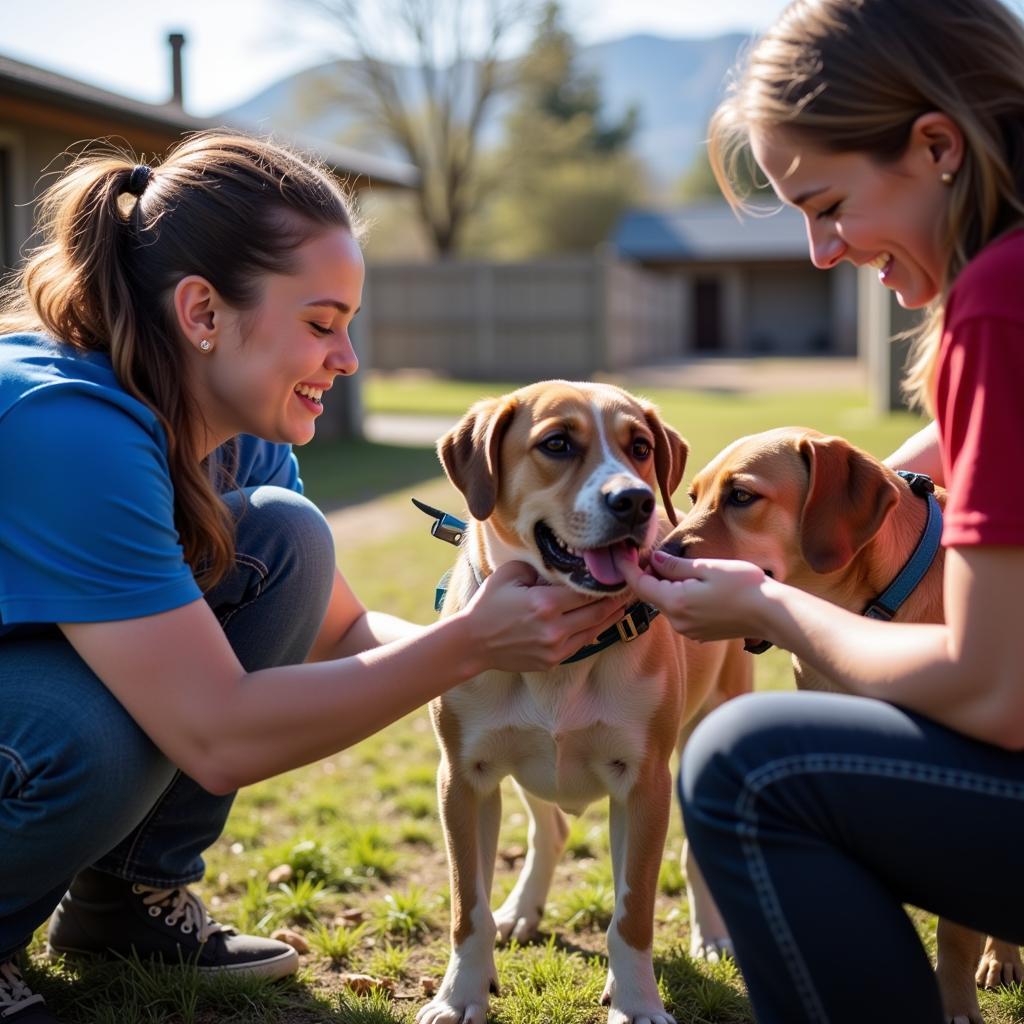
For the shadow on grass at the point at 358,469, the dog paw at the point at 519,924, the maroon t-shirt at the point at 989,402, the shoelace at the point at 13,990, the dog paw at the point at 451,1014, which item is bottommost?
the shadow on grass at the point at 358,469

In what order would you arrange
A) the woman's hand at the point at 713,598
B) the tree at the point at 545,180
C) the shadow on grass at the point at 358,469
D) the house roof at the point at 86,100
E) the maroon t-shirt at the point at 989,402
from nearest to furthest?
the maroon t-shirt at the point at 989,402
the woman's hand at the point at 713,598
the house roof at the point at 86,100
the shadow on grass at the point at 358,469
the tree at the point at 545,180

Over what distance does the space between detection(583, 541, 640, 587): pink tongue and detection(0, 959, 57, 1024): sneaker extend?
1.73 m

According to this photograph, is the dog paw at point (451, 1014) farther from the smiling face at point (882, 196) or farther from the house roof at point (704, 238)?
the house roof at point (704, 238)

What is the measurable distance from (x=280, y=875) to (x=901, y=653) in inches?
98.7

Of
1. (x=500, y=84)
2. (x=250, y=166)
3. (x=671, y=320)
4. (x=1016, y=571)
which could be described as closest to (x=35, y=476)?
(x=250, y=166)

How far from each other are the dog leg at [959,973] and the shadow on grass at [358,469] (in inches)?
368

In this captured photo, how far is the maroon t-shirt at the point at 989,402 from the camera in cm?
215

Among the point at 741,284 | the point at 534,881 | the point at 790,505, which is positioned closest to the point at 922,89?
the point at 790,505

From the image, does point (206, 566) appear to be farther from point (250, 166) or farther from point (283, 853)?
point (283, 853)

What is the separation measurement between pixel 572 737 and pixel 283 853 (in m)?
1.39

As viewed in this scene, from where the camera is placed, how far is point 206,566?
11.0ft

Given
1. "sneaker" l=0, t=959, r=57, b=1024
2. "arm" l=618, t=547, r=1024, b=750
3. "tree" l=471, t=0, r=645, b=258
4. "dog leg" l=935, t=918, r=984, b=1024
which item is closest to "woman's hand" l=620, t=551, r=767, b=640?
"arm" l=618, t=547, r=1024, b=750

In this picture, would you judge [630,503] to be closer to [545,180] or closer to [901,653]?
[901,653]

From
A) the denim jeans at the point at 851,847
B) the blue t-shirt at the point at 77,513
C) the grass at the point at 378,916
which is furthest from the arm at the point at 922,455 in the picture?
the blue t-shirt at the point at 77,513
